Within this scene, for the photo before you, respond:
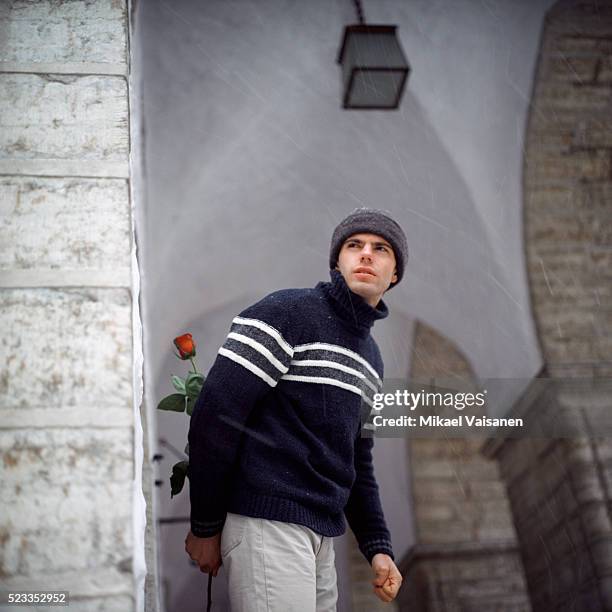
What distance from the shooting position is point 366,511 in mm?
1698

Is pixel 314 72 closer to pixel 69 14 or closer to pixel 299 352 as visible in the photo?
pixel 69 14

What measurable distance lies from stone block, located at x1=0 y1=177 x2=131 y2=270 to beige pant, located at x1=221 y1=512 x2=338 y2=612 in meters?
0.59

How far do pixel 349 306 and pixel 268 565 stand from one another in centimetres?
57

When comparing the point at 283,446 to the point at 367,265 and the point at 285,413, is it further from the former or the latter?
the point at 367,265

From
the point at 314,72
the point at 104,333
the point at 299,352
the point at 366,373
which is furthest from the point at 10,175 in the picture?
the point at 314,72

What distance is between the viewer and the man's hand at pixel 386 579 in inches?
62.3

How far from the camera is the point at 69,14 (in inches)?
66.6

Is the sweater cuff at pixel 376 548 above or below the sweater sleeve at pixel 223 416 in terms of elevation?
below

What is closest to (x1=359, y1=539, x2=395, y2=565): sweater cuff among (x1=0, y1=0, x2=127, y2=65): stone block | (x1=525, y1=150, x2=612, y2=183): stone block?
(x1=0, y1=0, x2=127, y2=65): stone block

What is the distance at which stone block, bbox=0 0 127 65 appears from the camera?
5.39 ft

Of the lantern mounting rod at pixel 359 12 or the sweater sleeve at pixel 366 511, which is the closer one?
the sweater sleeve at pixel 366 511

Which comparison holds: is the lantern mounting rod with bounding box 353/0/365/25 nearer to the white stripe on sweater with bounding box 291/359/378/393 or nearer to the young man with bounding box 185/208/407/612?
the young man with bounding box 185/208/407/612

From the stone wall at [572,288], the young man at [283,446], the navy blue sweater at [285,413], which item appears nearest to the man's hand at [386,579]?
the young man at [283,446]

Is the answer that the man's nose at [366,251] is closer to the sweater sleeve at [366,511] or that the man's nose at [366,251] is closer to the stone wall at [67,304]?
the sweater sleeve at [366,511]
